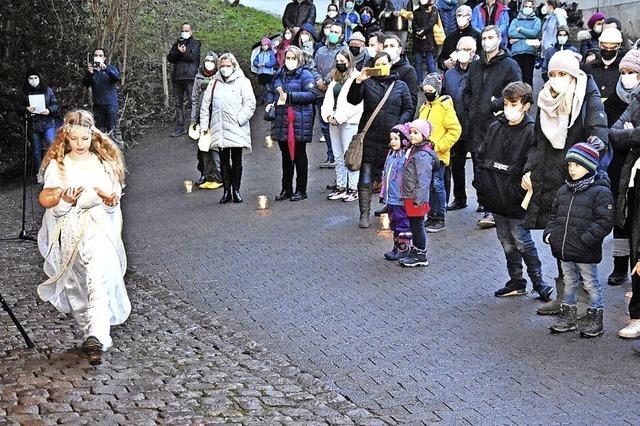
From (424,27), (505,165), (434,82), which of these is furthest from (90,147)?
(424,27)

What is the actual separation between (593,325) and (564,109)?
5.97 feet

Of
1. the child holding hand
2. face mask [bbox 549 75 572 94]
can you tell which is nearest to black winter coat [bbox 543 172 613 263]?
face mask [bbox 549 75 572 94]

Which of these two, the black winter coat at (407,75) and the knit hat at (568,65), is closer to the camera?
the knit hat at (568,65)

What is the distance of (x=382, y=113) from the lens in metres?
13.1

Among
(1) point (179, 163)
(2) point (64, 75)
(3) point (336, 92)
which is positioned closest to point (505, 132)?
(3) point (336, 92)

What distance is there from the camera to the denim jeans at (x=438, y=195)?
12.8 metres

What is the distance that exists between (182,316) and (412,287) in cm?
214

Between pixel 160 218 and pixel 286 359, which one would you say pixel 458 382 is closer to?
pixel 286 359

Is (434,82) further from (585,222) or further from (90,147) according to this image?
(90,147)

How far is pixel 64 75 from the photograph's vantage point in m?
22.0

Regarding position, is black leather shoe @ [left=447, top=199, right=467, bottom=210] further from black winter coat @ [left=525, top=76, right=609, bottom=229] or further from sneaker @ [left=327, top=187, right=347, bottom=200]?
black winter coat @ [left=525, top=76, right=609, bottom=229]

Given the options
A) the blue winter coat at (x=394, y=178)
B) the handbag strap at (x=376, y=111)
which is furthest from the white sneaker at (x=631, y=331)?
the handbag strap at (x=376, y=111)

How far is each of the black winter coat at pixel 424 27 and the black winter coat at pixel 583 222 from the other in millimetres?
13843

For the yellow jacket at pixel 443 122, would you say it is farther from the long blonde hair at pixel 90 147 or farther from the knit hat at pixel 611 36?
the long blonde hair at pixel 90 147
